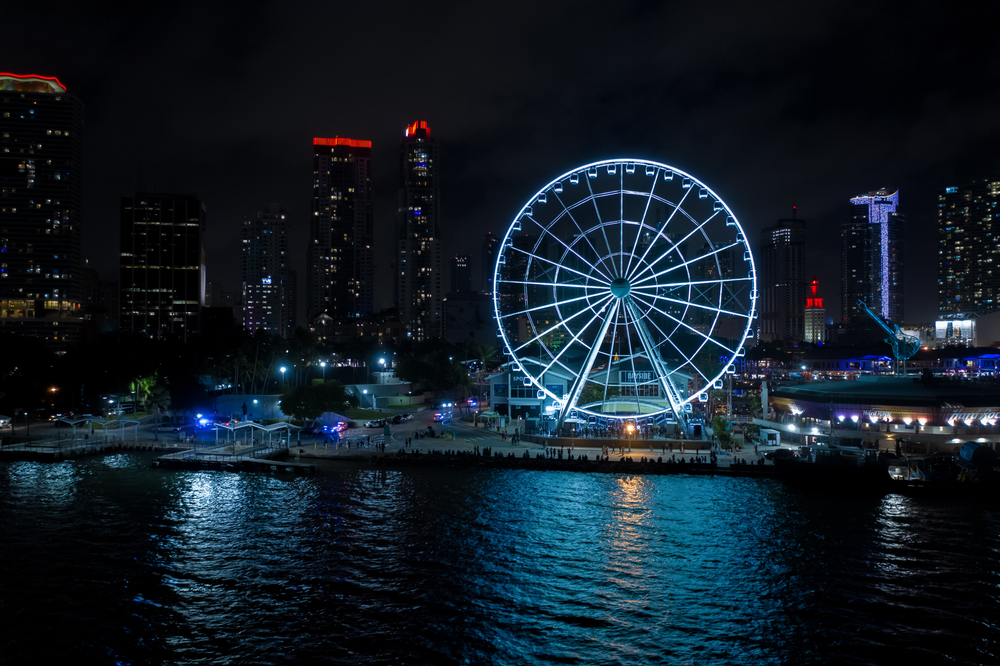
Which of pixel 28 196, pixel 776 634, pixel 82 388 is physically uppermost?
pixel 28 196

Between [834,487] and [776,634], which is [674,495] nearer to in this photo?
[834,487]

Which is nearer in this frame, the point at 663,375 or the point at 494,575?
the point at 494,575

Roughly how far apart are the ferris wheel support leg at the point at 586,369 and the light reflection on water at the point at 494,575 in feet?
50.1

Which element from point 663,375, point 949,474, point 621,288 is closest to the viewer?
point 949,474

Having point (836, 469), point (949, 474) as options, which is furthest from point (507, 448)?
point (949, 474)

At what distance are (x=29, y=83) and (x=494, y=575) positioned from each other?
237957 mm

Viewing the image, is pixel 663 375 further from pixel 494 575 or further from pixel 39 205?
pixel 39 205

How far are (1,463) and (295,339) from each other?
60.3 meters

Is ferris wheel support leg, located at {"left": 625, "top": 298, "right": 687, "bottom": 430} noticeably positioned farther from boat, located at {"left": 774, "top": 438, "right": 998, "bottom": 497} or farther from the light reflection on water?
the light reflection on water

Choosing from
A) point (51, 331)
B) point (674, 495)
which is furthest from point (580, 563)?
point (51, 331)

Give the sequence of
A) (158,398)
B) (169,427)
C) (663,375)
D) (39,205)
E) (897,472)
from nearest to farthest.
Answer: (897,472) → (663,375) → (169,427) → (158,398) → (39,205)

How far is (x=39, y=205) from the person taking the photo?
193 metres

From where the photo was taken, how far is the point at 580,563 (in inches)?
1346

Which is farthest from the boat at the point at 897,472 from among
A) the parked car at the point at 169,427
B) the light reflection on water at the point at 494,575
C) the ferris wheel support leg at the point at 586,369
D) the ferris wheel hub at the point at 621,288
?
the parked car at the point at 169,427
